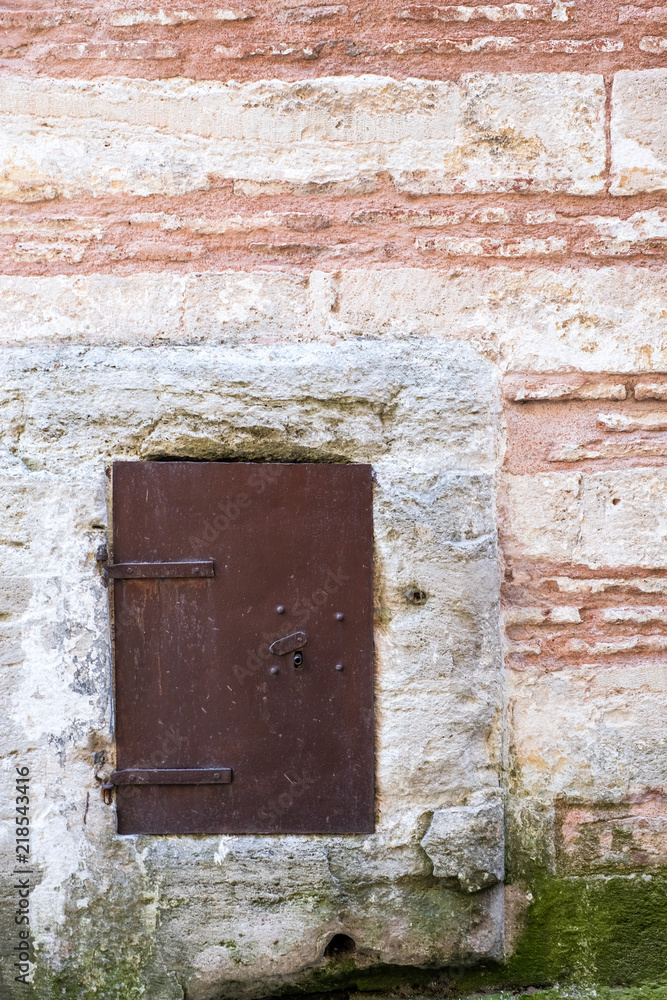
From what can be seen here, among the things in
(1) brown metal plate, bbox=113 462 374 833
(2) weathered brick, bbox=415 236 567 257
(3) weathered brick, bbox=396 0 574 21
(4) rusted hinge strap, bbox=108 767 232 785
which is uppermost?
(3) weathered brick, bbox=396 0 574 21

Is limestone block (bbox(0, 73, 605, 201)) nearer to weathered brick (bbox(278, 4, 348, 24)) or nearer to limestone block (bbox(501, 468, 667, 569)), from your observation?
weathered brick (bbox(278, 4, 348, 24))

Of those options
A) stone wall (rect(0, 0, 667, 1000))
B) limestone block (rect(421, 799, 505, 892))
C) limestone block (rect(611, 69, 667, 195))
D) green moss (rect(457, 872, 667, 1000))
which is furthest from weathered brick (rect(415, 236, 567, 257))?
green moss (rect(457, 872, 667, 1000))

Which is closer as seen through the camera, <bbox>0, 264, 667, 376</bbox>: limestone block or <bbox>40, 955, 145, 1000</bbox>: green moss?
<bbox>40, 955, 145, 1000</bbox>: green moss

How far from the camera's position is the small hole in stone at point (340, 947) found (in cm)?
207

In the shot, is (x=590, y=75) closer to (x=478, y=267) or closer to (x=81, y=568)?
(x=478, y=267)

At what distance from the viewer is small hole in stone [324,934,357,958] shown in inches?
81.5

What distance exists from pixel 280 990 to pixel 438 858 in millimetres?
572

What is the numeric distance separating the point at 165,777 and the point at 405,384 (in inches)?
50.8

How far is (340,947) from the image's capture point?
82.2 inches

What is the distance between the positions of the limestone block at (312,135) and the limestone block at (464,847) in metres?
1.76

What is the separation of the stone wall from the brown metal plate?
64mm

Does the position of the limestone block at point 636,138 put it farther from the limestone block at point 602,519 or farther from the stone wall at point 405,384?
the limestone block at point 602,519

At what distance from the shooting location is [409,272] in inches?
83.7

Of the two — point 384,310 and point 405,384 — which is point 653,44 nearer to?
point 384,310
